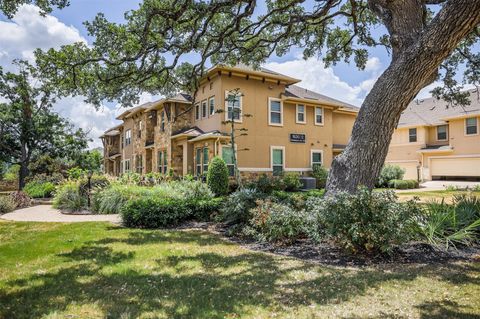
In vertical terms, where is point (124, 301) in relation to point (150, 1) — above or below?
below

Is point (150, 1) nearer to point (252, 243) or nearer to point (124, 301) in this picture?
point (252, 243)

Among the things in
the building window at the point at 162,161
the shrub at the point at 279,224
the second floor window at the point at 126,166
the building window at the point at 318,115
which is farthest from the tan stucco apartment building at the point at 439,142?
the second floor window at the point at 126,166

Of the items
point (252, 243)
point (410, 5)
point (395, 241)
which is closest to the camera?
point (395, 241)

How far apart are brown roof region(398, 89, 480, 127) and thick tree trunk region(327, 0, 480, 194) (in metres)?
21.6

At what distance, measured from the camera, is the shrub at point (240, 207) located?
8.16 metres

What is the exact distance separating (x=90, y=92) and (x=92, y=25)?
2407 mm

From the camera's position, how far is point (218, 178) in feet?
50.1

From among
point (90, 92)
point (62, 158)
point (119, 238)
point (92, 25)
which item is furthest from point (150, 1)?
point (62, 158)

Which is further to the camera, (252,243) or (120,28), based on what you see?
(120,28)

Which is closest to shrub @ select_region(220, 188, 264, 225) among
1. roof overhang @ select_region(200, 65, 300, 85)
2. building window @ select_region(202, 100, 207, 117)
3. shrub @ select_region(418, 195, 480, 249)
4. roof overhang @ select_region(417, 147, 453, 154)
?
shrub @ select_region(418, 195, 480, 249)

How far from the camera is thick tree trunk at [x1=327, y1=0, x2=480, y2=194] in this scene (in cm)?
639

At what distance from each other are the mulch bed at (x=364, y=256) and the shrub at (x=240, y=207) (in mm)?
1475

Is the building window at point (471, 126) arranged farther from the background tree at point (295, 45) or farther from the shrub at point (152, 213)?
the shrub at point (152, 213)

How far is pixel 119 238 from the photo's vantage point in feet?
23.4
